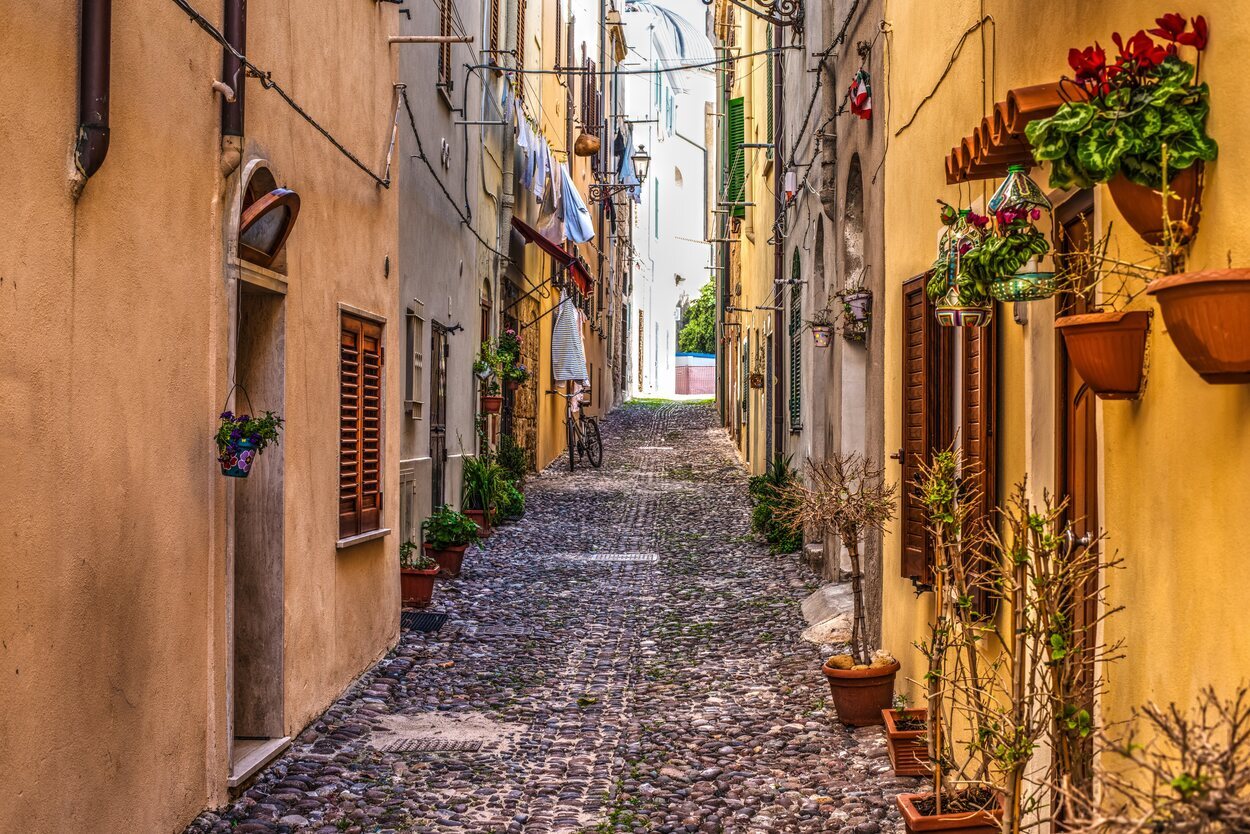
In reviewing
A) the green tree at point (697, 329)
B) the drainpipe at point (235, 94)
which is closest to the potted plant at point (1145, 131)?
the drainpipe at point (235, 94)

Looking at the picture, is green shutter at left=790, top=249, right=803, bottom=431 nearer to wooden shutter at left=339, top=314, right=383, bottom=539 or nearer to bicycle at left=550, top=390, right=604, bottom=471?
wooden shutter at left=339, top=314, right=383, bottom=539

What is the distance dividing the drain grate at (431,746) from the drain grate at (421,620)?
2.74m

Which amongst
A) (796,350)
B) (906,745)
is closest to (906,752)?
(906,745)

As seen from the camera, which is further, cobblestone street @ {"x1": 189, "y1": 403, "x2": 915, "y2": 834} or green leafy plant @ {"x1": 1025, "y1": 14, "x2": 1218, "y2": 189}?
cobblestone street @ {"x1": 189, "y1": 403, "x2": 915, "y2": 834}

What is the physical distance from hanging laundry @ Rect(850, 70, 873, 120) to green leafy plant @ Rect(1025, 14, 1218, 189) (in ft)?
17.5

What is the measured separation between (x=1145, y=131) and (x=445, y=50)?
10271mm

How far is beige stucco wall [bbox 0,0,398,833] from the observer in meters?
3.68

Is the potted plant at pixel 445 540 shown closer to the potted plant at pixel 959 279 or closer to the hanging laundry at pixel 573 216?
the potted plant at pixel 959 279

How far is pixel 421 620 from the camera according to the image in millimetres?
9727

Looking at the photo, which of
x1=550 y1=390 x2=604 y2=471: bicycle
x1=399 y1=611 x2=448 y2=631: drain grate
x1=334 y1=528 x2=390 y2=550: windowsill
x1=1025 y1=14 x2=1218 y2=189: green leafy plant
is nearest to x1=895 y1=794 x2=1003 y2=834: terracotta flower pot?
x1=1025 y1=14 x2=1218 y2=189: green leafy plant

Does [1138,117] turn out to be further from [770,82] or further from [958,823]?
[770,82]

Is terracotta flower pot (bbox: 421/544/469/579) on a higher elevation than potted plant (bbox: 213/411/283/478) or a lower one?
lower

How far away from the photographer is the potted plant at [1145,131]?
2812 millimetres

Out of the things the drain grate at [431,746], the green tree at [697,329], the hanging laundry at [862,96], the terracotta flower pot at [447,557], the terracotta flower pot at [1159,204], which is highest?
the green tree at [697,329]
